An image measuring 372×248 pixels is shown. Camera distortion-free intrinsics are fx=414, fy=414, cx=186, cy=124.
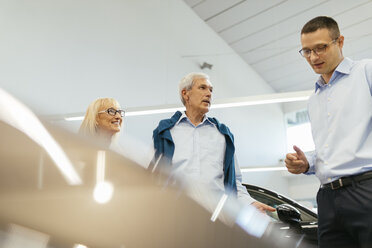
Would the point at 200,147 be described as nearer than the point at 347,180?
No

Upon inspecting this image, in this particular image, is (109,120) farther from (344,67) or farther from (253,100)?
(253,100)

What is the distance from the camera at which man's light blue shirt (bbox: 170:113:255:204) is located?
5.55ft

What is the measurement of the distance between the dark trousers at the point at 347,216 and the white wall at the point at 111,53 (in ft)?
7.55

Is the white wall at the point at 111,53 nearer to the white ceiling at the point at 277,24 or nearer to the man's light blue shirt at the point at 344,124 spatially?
the white ceiling at the point at 277,24

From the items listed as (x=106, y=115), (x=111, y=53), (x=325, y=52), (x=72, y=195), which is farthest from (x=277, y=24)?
(x=72, y=195)

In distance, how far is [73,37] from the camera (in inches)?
194

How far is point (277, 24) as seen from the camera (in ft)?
25.1

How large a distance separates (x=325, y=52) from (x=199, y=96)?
31.6 inches

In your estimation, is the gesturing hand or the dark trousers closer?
the dark trousers

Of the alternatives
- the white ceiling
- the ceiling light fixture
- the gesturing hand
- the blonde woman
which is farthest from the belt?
the white ceiling

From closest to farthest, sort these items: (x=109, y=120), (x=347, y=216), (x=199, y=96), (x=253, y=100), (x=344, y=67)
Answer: (x=347, y=216)
(x=344, y=67)
(x=199, y=96)
(x=109, y=120)
(x=253, y=100)

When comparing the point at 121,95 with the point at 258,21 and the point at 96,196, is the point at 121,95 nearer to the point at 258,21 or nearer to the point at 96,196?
the point at 258,21

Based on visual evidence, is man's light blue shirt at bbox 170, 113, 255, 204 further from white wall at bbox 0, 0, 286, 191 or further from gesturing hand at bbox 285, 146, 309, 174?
white wall at bbox 0, 0, 286, 191

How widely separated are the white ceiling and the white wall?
303mm
